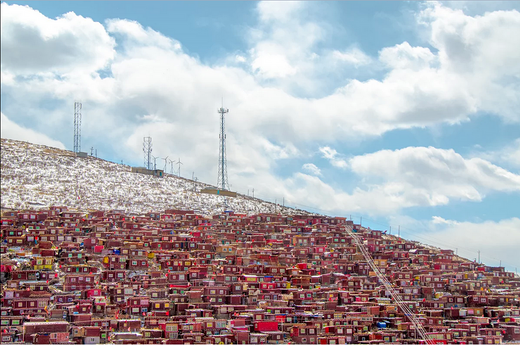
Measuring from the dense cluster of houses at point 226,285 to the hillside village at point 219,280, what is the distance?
7 centimetres

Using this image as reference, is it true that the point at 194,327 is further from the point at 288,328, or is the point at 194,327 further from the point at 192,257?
the point at 192,257

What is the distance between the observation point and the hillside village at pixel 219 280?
32.1 meters

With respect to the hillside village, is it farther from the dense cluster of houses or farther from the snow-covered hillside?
→ the snow-covered hillside

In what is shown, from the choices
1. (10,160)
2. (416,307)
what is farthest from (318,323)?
(10,160)

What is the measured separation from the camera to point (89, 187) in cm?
6438

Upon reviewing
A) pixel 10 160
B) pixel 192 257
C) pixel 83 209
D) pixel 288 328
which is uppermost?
pixel 10 160

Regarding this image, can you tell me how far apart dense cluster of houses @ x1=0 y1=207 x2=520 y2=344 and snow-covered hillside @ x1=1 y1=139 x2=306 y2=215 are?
→ 6172 mm

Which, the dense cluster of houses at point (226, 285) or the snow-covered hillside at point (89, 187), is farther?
the snow-covered hillside at point (89, 187)

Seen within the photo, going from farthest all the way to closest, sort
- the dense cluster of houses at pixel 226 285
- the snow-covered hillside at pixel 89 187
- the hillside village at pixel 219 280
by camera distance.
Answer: the snow-covered hillside at pixel 89 187, the hillside village at pixel 219 280, the dense cluster of houses at pixel 226 285

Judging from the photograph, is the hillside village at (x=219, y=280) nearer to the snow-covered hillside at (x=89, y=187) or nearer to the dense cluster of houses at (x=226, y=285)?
the dense cluster of houses at (x=226, y=285)

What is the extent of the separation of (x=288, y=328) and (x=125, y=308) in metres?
7.84

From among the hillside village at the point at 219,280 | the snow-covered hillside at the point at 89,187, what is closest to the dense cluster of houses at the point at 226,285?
the hillside village at the point at 219,280

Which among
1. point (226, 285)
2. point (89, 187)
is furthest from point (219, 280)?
point (89, 187)

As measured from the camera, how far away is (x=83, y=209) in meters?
57.1
